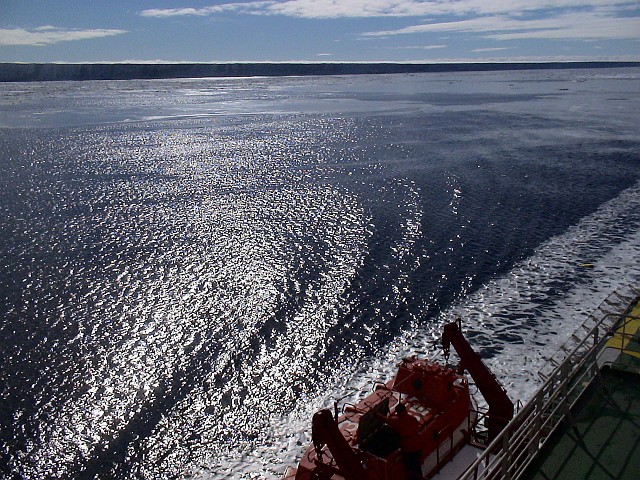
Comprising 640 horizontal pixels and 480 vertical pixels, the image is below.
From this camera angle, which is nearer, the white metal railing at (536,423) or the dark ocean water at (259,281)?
the white metal railing at (536,423)

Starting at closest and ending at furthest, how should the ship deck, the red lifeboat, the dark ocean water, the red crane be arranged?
the ship deck → the red lifeboat → the red crane → the dark ocean water

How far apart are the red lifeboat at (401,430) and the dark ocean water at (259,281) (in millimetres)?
4028

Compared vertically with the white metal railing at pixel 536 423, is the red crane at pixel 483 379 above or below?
below

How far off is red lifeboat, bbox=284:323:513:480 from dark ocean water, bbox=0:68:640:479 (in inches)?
159

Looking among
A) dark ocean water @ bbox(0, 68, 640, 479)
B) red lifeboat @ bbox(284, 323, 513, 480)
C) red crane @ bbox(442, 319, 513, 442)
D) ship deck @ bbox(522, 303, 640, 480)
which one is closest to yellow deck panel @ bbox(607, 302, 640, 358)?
ship deck @ bbox(522, 303, 640, 480)

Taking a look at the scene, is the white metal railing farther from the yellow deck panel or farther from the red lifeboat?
the red lifeboat

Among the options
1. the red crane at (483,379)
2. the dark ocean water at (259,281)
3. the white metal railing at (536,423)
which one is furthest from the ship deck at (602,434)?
the dark ocean water at (259,281)

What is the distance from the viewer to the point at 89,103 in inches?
5438

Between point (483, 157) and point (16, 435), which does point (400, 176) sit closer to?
point (483, 157)

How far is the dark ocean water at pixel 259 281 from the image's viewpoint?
62.2 ft

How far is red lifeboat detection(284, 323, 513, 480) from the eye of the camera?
39.0ft

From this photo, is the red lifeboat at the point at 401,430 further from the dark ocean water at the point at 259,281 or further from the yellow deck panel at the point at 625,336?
the dark ocean water at the point at 259,281

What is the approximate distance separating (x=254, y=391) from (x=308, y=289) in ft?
28.0

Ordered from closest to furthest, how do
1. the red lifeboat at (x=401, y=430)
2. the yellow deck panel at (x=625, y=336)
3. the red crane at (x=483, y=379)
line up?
the red lifeboat at (x=401, y=430)
the yellow deck panel at (x=625, y=336)
the red crane at (x=483, y=379)
